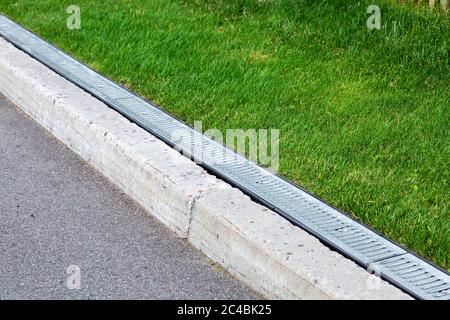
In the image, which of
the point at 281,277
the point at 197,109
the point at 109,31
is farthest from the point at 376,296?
the point at 109,31

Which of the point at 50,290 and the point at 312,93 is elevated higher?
the point at 312,93

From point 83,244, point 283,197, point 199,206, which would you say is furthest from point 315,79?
point 83,244

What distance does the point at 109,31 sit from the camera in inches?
238

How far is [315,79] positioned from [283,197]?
1.52 meters

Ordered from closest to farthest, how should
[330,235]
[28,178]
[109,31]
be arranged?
1. [330,235]
2. [28,178]
3. [109,31]

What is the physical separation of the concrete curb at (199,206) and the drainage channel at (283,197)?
12 cm

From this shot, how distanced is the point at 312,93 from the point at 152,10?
1.93 metres

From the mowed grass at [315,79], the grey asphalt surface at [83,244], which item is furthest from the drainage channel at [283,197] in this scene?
the grey asphalt surface at [83,244]

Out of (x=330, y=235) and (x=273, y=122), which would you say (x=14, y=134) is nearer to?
(x=273, y=122)

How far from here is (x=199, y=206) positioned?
361 centimetres

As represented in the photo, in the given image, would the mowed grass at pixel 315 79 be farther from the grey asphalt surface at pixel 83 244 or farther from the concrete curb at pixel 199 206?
the grey asphalt surface at pixel 83 244

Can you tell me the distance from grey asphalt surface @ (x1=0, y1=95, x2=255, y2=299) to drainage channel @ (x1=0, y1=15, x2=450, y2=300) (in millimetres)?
381

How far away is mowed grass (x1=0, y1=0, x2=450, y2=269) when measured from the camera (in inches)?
154

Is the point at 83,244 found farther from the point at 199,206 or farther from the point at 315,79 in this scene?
the point at 315,79
